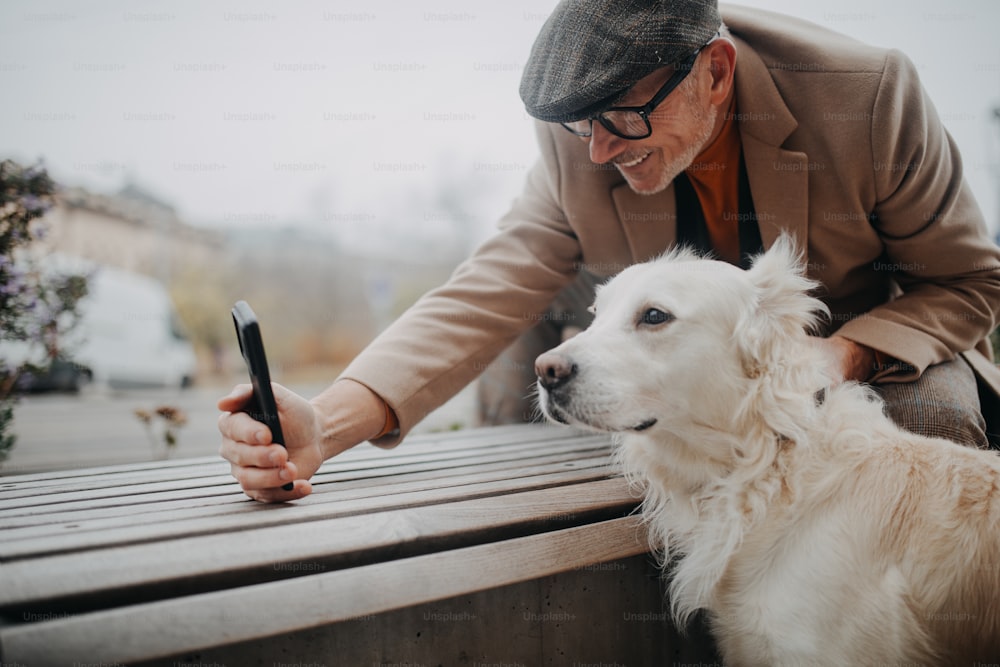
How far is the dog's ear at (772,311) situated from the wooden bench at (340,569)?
561 millimetres

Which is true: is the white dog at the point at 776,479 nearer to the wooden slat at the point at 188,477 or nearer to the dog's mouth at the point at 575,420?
the dog's mouth at the point at 575,420

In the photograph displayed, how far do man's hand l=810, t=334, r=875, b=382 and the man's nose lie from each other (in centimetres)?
84

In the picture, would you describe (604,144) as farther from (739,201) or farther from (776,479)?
(776,479)

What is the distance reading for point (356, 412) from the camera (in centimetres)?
176

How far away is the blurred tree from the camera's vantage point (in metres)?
2.46

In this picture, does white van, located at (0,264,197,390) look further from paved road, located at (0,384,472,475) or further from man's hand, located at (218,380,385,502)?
man's hand, located at (218,380,385,502)

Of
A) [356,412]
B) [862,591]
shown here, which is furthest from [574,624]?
[356,412]

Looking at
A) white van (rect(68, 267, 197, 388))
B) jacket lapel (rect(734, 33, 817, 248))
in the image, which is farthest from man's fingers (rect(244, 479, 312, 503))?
white van (rect(68, 267, 197, 388))

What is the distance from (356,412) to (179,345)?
578 centimetres

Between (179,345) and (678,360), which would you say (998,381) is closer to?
(678,360)

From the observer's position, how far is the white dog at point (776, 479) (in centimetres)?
127

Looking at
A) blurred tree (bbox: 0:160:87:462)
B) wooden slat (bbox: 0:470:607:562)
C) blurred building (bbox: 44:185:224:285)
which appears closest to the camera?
wooden slat (bbox: 0:470:607:562)

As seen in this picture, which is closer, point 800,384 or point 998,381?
point 800,384

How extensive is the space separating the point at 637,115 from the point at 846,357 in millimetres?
1004
